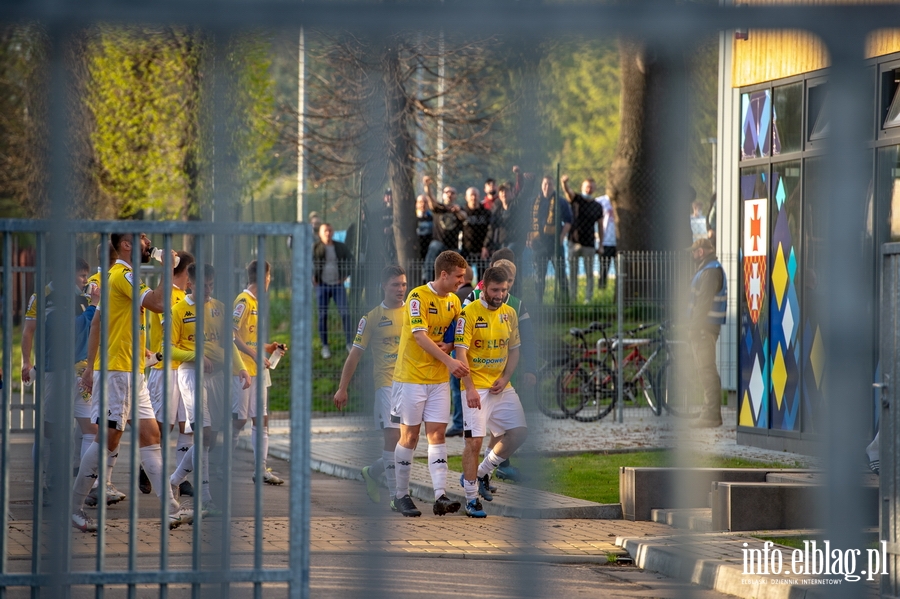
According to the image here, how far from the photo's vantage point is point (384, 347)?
11.6ft

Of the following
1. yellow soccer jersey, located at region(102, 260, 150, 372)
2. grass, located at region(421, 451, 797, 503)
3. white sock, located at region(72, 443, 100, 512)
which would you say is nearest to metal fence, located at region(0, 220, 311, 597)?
yellow soccer jersey, located at region(102, 260, 150, 372)

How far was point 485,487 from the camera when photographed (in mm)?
9555

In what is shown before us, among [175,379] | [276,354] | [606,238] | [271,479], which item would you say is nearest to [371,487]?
[276,354]

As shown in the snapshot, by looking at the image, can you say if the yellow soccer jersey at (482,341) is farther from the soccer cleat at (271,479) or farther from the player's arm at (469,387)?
the soccer cleat at (271,479)

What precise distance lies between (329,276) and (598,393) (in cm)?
902

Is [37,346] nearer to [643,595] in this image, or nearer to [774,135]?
[643,595]

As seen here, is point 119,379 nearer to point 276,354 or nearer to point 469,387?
point 276,354

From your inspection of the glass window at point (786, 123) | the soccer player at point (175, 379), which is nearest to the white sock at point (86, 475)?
the soccer player at point (175, 379)

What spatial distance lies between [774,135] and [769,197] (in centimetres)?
61

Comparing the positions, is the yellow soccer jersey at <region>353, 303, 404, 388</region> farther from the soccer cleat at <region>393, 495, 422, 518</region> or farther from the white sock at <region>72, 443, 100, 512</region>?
the white sock at <region>72, 443, 100, 512</region>

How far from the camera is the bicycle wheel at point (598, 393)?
15.6m

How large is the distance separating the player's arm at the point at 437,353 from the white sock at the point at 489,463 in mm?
687

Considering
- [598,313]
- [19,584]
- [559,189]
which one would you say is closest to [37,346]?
[19,584]

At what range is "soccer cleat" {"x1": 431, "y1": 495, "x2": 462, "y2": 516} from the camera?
9.45 m
